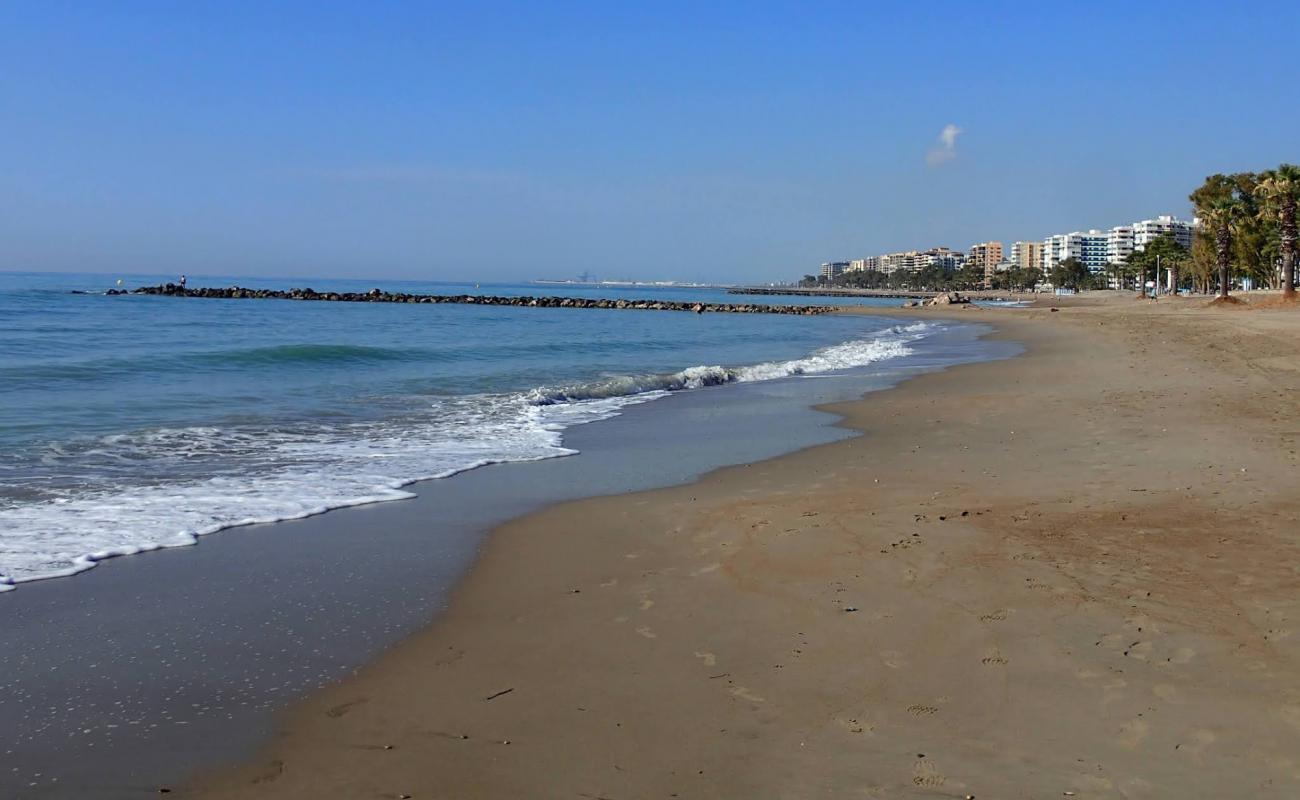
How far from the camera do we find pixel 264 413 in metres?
13.9

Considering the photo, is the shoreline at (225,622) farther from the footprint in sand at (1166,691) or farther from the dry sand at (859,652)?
the footprint in sand at (1166,691)

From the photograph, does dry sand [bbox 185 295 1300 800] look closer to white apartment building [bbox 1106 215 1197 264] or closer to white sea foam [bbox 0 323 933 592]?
white sea foam [bbox 0 323 933 592]

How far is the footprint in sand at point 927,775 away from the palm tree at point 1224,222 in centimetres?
5997

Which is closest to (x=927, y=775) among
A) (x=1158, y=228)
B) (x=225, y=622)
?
(x=225, y=622)

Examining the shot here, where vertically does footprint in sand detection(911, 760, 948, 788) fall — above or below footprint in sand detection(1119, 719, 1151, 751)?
below

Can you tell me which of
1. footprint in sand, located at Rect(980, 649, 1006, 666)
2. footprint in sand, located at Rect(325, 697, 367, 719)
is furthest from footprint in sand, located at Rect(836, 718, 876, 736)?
footprint in sand, located at Rect(325, 697, 367, 719)

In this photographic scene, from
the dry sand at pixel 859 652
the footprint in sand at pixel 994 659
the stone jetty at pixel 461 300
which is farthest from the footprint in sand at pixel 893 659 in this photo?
the stone jetty at pixel 461 300

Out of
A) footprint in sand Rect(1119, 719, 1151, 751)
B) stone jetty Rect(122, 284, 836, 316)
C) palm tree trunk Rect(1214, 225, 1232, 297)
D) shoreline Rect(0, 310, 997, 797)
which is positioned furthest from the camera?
stone jetty Rect(122, 284, 836, 316)

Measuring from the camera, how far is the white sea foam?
21.4ft

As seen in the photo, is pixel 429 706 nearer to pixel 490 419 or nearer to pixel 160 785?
pixel 160 785

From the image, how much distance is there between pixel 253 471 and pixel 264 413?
16.5 feet

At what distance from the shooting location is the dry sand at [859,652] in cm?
328

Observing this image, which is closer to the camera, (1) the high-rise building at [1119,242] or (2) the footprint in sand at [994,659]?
(2) the footprint in sand at [994,659]

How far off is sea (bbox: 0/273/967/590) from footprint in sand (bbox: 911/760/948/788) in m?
5.10
